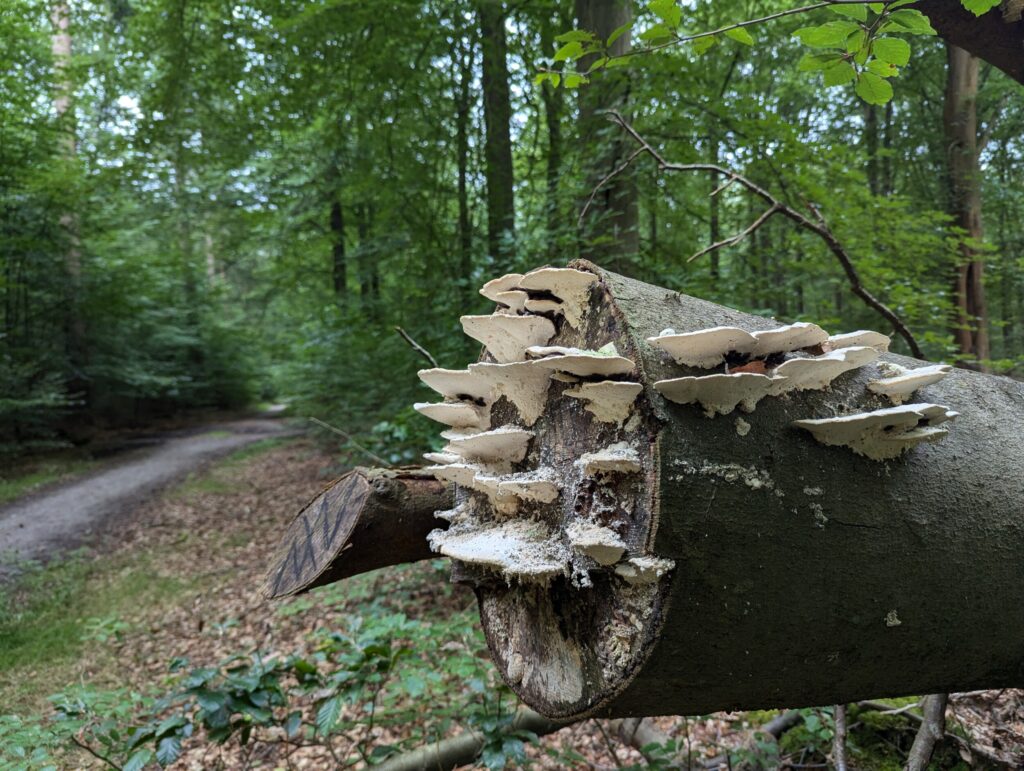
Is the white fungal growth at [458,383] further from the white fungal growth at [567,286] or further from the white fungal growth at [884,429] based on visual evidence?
the white fungal growth at [884,429]

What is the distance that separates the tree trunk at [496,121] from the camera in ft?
18.9

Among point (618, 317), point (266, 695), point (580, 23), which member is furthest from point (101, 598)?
point (580, 23)

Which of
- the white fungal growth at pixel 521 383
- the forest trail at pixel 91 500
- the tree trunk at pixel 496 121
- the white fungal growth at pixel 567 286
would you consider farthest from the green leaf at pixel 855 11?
the forest trail at pixel 91 500

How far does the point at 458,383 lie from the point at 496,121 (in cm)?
548

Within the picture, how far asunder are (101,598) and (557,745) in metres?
5.02

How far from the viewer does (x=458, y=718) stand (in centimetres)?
286

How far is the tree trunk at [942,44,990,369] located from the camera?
22.5ft

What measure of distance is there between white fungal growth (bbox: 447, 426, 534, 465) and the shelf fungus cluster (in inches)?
13.0

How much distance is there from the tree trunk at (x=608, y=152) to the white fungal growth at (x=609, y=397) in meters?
3.18

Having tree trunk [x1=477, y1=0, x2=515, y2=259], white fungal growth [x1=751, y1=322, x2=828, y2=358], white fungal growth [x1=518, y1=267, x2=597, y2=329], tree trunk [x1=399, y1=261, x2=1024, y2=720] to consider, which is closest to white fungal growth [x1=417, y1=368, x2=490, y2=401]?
tree trunk [x1=399, y1=261, x2=1024, y2=720]

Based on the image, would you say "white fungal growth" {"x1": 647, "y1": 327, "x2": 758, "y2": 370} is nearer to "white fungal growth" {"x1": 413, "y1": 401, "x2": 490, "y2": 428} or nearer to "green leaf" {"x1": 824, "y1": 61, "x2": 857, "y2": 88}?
"white fungal growth" {"x1": 413, "y1": 401, "x2": 490, "y2": 428}

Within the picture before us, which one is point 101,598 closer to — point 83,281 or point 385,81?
point 385,81

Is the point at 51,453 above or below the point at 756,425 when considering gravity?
below

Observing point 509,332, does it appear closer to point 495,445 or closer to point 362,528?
point 495,445
